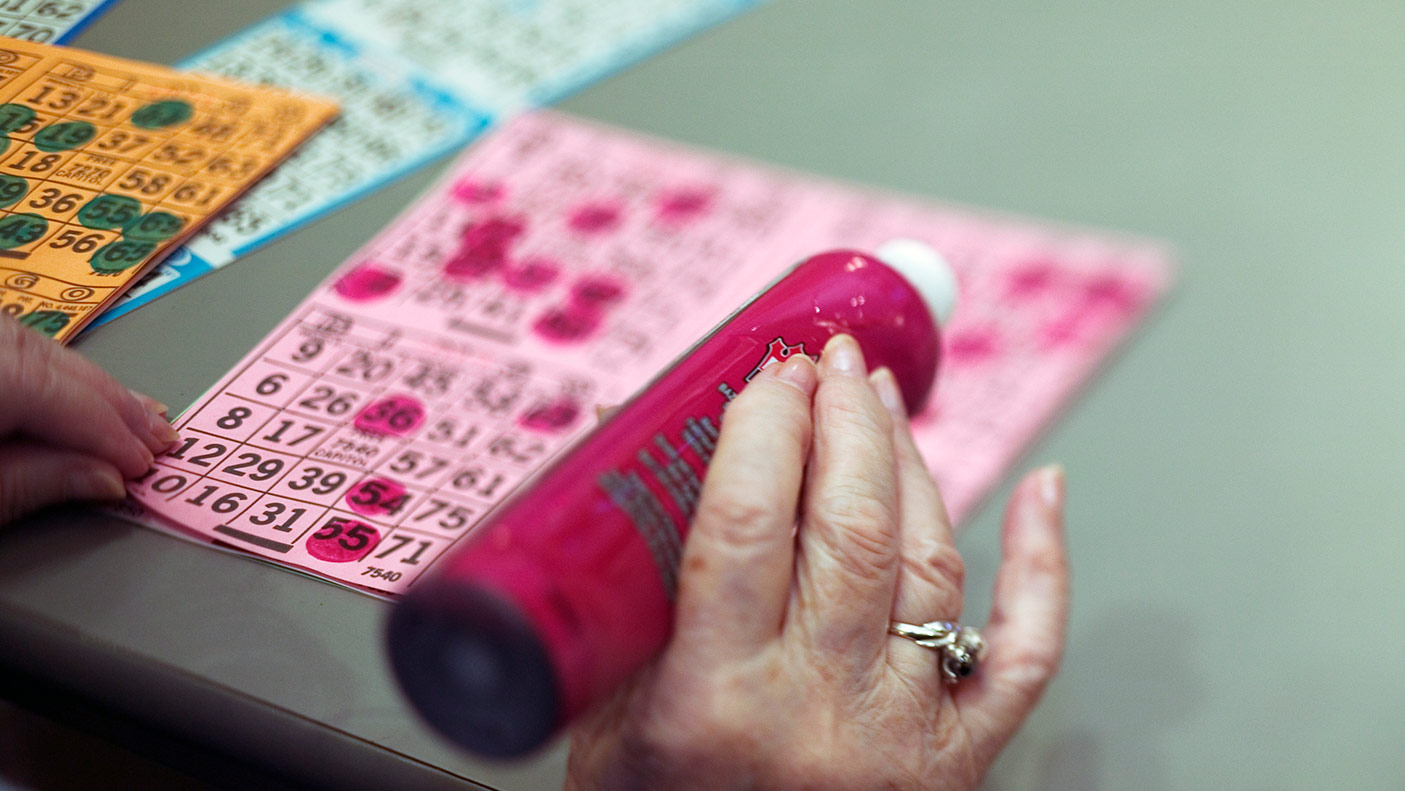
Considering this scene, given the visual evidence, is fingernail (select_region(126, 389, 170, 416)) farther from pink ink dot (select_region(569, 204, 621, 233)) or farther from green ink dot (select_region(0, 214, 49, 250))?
pink ink dot (select_region(569, 204, 621, 233))

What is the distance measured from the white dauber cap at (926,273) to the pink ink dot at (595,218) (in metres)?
0.24

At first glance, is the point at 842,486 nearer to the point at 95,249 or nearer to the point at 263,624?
the point at 263,624

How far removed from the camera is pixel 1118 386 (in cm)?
73

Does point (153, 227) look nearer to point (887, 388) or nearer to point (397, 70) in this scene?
point (397, 70)

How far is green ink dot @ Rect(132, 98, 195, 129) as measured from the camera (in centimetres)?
61

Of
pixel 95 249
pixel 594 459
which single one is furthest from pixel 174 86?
pixel 594 459

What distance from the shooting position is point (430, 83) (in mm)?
796

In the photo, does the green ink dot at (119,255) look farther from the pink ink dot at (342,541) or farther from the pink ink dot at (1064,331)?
the pink ink dot at (1064,331)

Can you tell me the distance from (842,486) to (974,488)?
0.24 metres

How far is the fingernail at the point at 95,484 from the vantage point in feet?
1.63

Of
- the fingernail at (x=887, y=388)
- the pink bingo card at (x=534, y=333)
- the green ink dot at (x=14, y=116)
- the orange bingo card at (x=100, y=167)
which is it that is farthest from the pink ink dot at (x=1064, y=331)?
the green ink dot at (x=14, y=116)

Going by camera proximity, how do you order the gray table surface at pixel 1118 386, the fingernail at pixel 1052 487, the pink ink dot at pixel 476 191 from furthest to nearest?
the pink ink dot at pixel 476 191, the fingernail at pixel 1052 487, the gray table surface at pixel 1118 386

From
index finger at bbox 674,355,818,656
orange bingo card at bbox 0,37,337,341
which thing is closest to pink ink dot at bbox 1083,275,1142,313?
index finger at bbox 674,355,818,656

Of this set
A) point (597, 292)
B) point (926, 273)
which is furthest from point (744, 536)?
point (597, 292)
